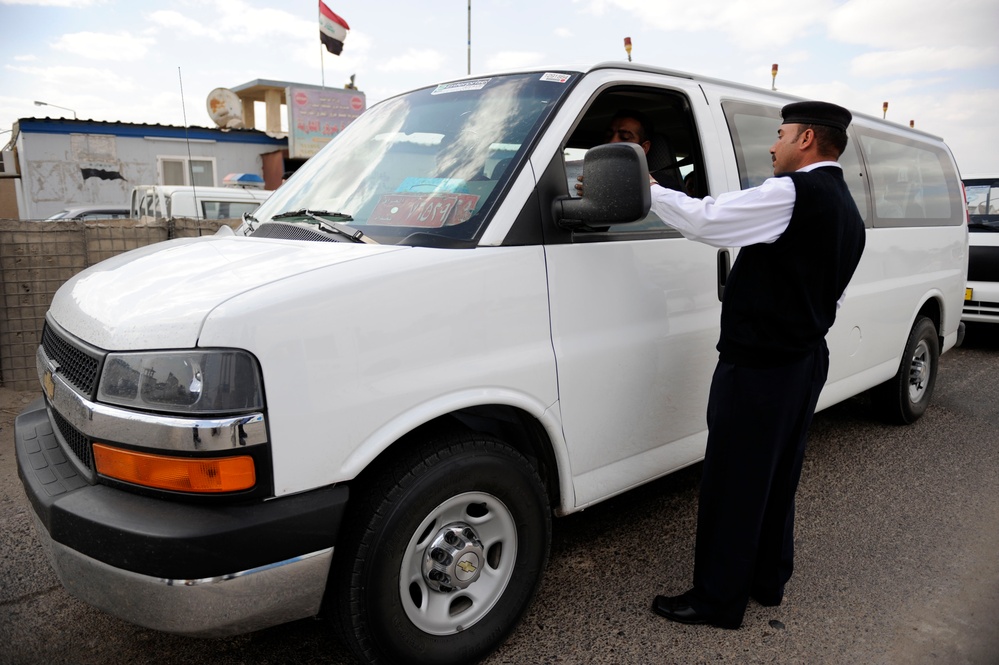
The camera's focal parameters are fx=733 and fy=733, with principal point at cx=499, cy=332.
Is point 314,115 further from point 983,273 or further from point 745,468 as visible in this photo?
point 745,468

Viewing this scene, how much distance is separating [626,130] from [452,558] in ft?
6.95

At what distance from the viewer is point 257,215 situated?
337 centimetres

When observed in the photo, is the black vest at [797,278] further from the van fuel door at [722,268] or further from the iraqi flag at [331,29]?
the iraqi flag at [331,29]

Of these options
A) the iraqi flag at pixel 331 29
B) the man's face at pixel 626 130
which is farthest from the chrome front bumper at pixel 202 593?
the iraqi flag at pixel 331 29

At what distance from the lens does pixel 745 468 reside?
9.16 ft

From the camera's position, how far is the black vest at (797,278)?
100 inches

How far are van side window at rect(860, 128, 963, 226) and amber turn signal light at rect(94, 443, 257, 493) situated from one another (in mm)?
3945

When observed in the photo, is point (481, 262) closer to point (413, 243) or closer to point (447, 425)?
point (413, 243)

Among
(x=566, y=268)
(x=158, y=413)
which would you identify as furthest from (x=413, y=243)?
(x=158, y=413)

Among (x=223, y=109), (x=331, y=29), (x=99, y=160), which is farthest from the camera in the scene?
(x=223, y=109)

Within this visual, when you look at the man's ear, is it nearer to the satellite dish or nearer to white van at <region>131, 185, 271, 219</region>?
white van at <region>131, 185, 271, 219</region>

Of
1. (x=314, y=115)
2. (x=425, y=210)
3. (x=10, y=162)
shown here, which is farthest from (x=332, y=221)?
(x=10, y=162)

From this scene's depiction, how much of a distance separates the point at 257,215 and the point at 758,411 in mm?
2330

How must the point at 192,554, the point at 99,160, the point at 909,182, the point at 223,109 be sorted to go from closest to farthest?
the point at 192,554 → the point at 909,182 → the point at 99,160 → the point at 223,109
